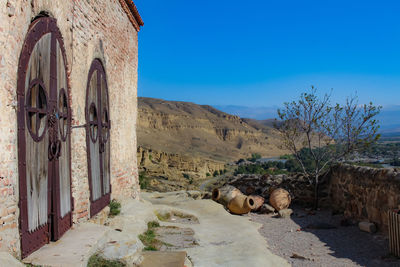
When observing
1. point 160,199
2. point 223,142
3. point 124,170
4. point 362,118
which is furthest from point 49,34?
point 223,142

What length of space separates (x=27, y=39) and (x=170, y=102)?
84999 mm

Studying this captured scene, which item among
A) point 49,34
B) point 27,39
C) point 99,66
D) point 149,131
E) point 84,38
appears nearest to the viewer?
point 27,39

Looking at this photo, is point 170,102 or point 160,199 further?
point 170,102

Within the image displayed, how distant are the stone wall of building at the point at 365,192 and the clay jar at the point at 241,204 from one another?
96.1 inches

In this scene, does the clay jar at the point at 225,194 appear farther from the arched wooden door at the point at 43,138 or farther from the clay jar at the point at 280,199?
the arched wooden door at the point at 43,138

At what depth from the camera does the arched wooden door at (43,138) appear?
4.25m

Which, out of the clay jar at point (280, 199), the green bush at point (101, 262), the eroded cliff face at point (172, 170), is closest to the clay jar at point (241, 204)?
the clay jar at point (280, 199)

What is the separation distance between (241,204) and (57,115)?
719 cm

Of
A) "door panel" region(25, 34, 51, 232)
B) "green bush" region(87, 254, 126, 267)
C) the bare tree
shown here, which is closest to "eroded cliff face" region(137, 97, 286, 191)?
the bare tree

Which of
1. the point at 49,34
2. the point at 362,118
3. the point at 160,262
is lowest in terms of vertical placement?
the point at 160,262

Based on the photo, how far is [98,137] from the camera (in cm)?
737

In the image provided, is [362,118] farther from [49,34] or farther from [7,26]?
[7,26]

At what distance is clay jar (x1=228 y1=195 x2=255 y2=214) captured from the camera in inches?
444

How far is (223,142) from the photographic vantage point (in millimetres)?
66438
